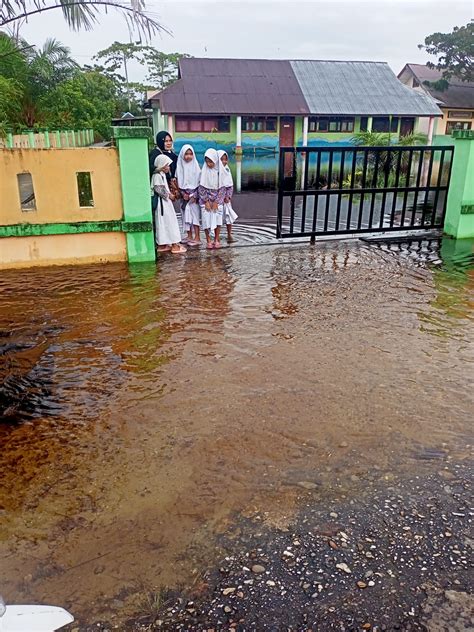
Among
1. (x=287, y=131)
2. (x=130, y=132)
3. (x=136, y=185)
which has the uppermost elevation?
(x=130, y=132)

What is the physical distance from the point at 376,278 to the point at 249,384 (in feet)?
10.7

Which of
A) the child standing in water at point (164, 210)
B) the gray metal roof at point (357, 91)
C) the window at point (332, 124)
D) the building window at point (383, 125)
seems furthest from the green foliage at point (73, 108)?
the building window at point (383, 125)

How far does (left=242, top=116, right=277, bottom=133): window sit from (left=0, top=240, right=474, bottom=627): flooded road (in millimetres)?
27344

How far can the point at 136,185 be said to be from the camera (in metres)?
6.79

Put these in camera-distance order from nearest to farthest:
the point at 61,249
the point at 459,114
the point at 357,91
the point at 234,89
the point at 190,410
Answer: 1. the point at 190,410
2. the point at 61,249
3. the point at 234,89
4. the point at 357,91
5. the point at 459,114

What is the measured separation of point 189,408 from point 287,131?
30.7m

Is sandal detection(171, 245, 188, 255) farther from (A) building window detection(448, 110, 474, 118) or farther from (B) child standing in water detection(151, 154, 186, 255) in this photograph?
(A) building window detection(448, 110, 474, 118)

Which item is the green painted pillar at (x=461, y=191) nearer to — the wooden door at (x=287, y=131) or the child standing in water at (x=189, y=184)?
the child standing in water at (x=189, y=184)

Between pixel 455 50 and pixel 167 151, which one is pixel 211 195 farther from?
pixel 455 50

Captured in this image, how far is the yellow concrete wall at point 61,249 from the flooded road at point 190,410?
0.65 m

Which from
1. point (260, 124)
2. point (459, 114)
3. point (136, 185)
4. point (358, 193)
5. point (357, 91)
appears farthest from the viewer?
point (459, 114)

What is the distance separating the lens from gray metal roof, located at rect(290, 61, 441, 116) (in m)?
29.9

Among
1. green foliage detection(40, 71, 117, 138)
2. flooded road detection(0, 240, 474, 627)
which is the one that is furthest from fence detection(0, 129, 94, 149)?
green foliage detection(40, 71, 117, 138)

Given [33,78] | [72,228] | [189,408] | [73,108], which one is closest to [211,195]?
[72,228]
